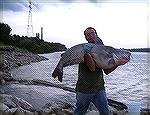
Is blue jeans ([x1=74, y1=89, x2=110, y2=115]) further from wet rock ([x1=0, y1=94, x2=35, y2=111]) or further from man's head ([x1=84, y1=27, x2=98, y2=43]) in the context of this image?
wet rock ([x1=0, y1=94, x2=35, y2=111])

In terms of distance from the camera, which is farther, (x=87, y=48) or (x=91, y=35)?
(x=91, y=35)

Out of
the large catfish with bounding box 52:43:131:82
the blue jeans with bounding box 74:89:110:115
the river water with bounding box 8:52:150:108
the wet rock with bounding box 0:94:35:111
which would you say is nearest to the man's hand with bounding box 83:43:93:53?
the large catfish with bounding box 52:43:131:82

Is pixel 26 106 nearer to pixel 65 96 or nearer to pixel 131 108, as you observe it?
pixel 65 96

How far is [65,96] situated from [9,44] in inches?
756

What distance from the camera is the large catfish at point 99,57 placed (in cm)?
404

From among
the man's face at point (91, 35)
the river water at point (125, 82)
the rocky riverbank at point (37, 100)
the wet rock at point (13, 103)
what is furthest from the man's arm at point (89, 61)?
the wet rock at point (13, 103)

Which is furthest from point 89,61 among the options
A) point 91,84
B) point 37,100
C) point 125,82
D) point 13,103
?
point 125,82

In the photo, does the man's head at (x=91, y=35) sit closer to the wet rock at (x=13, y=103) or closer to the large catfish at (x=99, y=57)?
the large catfish at (x=99, y=57)

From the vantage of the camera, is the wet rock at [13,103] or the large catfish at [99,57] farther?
the wet rock at [13,103]

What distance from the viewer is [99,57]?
4078mm

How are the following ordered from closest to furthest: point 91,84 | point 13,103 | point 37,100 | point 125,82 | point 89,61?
point 89,61, point 91,84, point 13,103, point 37,100, point 125,82

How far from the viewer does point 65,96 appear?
469 inches

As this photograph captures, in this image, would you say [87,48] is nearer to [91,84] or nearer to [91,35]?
[91,35]

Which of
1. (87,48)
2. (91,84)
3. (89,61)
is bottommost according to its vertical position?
(91,84)
